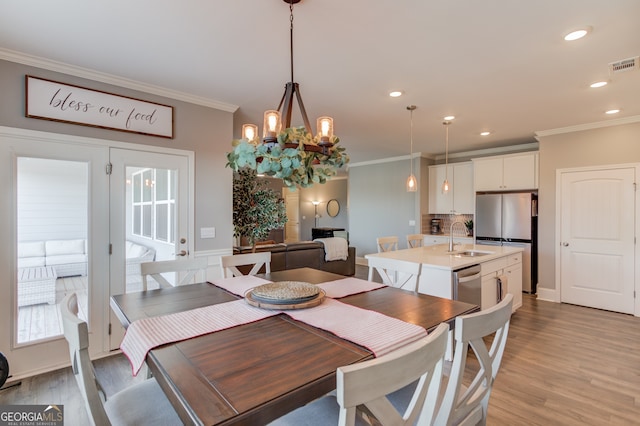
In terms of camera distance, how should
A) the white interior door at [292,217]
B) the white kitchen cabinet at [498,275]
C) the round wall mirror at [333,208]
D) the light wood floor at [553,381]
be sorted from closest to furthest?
the light wood floor at [553,381] → the white kitchen cabinet at [498,275] → the round wall mirror at [333,208] → the white interior door at [292,217]

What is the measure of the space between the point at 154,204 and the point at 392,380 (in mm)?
3182

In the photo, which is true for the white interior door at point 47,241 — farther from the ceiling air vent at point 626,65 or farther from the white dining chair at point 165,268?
the ceiling air vent at point 626,65

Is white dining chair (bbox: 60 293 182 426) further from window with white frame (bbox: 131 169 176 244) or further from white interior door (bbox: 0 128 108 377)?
window with white frame (bbox: 131 169 176 244)

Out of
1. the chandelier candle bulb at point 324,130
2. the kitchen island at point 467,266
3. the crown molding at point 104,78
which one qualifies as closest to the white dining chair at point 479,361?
the chandelier candle bulb at point 324,130

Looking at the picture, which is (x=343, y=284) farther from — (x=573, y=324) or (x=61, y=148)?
(x=573, y=324)

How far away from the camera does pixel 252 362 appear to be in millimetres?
1068

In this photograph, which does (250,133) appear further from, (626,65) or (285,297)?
(626,65)

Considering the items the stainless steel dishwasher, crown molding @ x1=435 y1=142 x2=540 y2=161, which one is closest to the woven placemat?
the stainless steel dishwasher

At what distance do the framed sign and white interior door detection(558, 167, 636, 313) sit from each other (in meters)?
5.42

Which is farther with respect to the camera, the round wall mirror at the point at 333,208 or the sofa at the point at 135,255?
the round wall mirror at the point at 333,208

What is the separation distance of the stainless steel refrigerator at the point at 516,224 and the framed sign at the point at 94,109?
5082mm

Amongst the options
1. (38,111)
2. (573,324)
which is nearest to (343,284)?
(38,111)

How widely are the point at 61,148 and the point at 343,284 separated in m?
2.64

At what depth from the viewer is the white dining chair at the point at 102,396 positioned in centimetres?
104
